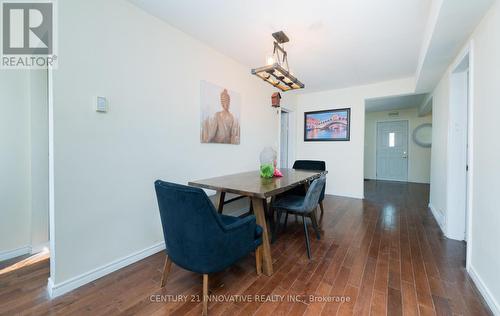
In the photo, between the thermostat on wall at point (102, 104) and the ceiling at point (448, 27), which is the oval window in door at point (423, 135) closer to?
the ceiling at point (448, 27)

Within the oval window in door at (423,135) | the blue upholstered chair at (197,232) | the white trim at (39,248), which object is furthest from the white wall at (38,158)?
the oval window in door at (423,135)

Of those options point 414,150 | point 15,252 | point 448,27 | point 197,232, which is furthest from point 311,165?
point 414,150

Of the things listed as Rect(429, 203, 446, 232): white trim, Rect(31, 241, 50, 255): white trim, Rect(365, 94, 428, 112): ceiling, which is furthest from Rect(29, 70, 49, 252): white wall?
Rect(365, 94, 428, 112): ceiling

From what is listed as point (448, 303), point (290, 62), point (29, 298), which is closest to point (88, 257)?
point (29, 298)

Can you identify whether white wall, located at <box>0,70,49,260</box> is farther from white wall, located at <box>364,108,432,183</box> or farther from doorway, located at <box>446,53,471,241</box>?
white wall, located at <box>364,108,432,183</box>

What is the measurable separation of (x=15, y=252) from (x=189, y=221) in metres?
2.13

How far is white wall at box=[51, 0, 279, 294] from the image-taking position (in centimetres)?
158

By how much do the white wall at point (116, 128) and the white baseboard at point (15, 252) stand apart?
3.30 ft

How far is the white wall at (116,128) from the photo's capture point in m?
1.58

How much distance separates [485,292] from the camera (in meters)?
1.51

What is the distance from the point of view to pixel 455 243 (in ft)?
7.88

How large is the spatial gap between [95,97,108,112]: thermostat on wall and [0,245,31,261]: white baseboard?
5.59ft

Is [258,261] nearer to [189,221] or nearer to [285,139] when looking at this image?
[189,221]

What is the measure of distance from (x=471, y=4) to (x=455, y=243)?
2445mm
